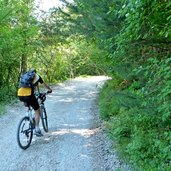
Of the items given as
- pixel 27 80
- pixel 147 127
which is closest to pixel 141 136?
pixel 147 127

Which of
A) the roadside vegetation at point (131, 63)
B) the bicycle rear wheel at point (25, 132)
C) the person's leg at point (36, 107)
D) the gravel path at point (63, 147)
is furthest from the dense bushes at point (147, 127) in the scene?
the bicycle rear wheel at point (25, 132)

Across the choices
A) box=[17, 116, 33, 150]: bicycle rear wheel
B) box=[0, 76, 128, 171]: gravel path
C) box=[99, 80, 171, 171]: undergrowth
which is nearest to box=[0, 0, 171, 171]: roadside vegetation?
box=[99, 80, 171, 171]: undergrowth

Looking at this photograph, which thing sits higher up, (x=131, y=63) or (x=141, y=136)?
(x=131, y=63)

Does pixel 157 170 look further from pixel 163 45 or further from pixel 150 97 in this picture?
pixel 163 45

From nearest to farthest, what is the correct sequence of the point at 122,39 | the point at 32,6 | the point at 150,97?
1. the point at 122,39
2. the point at 150,97
3. the point at 32,6

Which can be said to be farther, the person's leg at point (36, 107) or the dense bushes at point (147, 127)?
the person's leg at point (36, 107)

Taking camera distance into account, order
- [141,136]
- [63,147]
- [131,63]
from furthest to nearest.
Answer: [63,147] < [131,63] < [141,136]

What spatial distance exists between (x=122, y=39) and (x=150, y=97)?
114cm

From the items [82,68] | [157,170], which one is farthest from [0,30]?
[82,68]

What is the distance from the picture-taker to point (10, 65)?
15.5m

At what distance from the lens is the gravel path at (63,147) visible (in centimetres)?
624

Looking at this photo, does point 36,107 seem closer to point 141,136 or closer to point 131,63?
point 131,63

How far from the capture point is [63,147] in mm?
7359

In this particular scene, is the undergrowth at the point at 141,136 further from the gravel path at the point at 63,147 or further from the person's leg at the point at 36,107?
the person's leg at the point at 36,107
